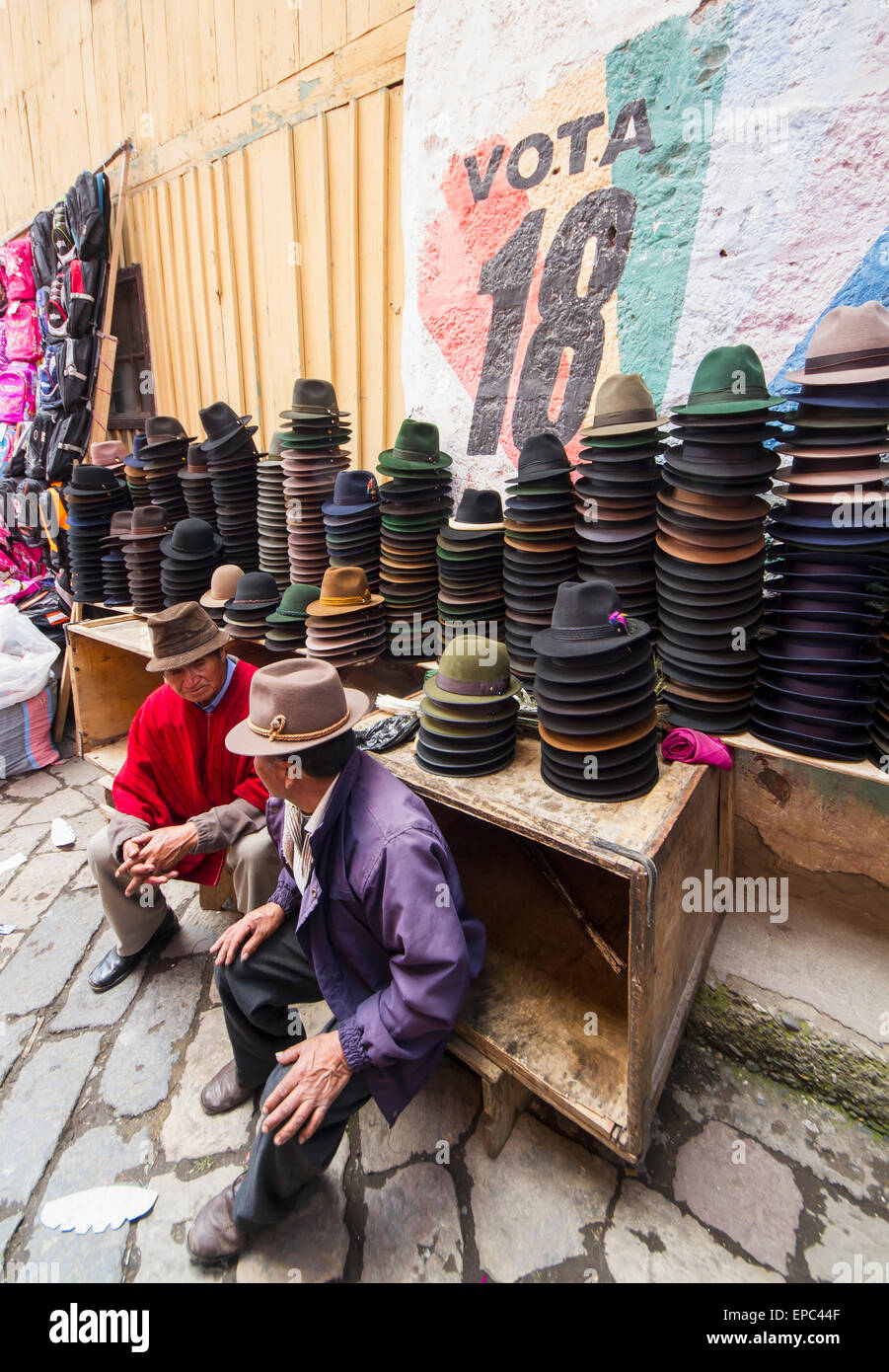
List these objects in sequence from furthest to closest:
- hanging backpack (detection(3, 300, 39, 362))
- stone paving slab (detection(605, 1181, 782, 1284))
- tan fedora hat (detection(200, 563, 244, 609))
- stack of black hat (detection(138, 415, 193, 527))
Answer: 1. hanging backpack (detection(3, 300, 39, 362))
2. stack of black hat (detection(138, 415, 193, 527))
3. tan fedora hat (detection(200, 563, 244, 609))
4. stone paving slab (detection(605, 1181, 782, 1284))

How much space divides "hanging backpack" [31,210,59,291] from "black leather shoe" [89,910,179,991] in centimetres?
688

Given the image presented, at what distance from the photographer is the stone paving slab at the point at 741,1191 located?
84.4 inches

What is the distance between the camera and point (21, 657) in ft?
18.8

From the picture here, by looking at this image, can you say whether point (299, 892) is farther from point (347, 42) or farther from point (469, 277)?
point (347, 42)

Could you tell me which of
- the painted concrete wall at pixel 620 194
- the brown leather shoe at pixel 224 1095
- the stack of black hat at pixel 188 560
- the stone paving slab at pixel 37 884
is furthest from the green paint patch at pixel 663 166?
the stone paving slab at pixel 37 884

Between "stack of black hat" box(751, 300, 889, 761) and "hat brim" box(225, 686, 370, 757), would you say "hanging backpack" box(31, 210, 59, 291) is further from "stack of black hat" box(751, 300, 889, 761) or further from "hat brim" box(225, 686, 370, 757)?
"stack of black hat" box(751, 300, 889, 761)

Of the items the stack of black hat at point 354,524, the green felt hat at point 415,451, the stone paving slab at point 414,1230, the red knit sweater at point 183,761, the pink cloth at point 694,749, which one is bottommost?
the stone paving slab at point 414,1230

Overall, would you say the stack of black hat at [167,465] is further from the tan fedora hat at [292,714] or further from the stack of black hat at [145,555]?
the tan fedora hat at [292,714]

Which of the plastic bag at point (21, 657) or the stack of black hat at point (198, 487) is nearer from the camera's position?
the stack of black hat at point (198, 487)

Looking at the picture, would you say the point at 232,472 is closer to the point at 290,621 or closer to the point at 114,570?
the point at 290,621

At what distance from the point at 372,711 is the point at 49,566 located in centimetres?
549

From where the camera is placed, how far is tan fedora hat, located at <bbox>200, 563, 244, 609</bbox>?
444cm

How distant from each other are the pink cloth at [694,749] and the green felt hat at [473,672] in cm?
62

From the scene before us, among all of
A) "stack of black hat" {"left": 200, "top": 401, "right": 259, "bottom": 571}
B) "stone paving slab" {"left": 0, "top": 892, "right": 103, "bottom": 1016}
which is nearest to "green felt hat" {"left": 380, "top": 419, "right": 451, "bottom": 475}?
"stack of black hat" {"left": 200, "top": 401, "right": 259, "bottom": 571}
